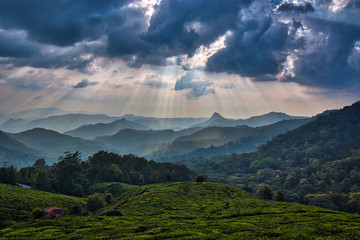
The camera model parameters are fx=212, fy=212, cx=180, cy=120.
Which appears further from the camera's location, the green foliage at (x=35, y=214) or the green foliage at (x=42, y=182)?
the green foliage at (x=42, y=182)

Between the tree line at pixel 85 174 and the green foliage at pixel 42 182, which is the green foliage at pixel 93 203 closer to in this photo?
the tree line at pixel 85 174

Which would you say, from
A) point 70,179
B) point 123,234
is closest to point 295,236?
point 123,234

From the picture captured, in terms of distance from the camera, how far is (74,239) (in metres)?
29.6

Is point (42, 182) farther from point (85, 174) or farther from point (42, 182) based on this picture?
point (85, 174)

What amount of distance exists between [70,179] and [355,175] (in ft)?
761

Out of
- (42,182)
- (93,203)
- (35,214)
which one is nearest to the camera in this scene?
(35,214)

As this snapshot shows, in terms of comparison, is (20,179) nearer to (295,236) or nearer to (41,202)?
(41,202)

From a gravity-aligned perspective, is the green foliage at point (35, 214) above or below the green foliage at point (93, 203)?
above

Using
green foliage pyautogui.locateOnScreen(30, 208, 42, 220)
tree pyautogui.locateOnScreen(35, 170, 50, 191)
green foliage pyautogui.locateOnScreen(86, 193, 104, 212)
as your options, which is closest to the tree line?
tree pyautogui.locateOnScreen(35, 170, 50, 191)

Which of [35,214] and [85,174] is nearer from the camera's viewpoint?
[35,214]

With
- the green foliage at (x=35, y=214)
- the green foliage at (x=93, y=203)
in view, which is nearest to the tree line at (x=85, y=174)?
the green foliage at (x=93, y=203)

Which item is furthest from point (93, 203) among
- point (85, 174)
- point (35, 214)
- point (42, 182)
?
point (85, 174)

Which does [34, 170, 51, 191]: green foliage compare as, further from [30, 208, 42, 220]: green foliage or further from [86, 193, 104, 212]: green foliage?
[30, 208, 42, 220]: green foliage

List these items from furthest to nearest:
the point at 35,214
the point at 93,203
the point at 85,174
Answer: the point at 85,174 → the point at 93,203 → the point at 35,214
